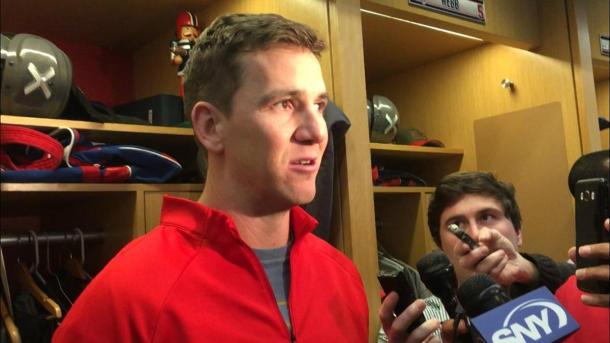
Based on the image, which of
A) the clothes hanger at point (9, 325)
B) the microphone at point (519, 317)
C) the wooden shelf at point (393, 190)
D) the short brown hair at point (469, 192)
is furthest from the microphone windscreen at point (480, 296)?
the clothes hanger at point (9, 325)

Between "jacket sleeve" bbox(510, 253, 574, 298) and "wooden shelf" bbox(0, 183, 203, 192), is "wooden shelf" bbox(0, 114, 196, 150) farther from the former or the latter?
"jacket sleeve" bbox(510, 253, 574, 298)

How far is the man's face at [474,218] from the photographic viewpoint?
1.02 m

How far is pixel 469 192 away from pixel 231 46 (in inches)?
22.3

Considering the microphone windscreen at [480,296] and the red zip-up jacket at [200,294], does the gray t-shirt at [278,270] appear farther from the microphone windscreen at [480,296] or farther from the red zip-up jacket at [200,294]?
the microphone windscreen at [480,296]

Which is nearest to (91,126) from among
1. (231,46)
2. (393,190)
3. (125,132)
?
(125,132)

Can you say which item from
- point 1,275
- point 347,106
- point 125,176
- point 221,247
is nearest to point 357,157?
point 347,106

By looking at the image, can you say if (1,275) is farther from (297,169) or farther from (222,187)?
(297,169)

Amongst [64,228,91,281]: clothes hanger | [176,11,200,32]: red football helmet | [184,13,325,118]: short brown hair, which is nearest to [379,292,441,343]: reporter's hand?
[184,13,325,118]: short brown hair

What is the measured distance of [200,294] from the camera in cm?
82

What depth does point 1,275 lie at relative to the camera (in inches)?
49.0

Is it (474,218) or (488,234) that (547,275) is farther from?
(474,218)

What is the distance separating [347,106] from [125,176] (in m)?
0.55

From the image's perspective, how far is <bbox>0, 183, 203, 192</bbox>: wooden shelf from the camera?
1.18m

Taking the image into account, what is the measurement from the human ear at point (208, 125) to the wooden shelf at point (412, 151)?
0.74m
